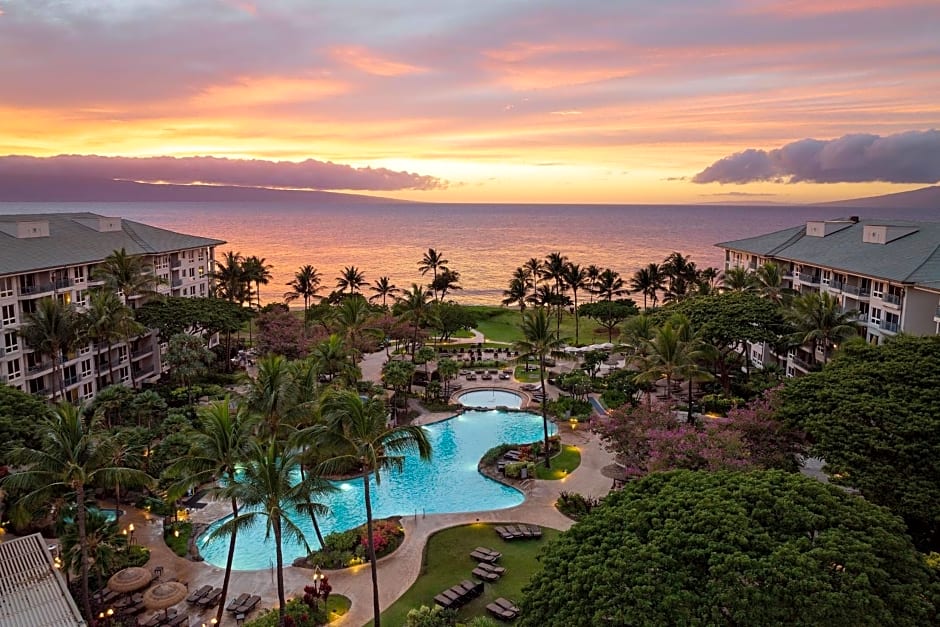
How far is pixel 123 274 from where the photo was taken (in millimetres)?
47594

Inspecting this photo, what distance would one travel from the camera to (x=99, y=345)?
45.2 metres

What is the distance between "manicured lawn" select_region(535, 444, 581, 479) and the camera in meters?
35.8

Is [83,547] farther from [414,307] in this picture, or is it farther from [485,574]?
[414,307]

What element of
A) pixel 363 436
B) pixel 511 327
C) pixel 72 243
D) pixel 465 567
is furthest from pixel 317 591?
pixel 511 327

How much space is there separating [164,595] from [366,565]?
7899 millimetres

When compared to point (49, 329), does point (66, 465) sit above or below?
below

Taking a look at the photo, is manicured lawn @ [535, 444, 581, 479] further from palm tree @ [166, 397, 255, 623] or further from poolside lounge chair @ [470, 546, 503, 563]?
palm tree @ [166, 397, 255, 623]

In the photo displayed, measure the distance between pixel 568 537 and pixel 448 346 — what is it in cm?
5036

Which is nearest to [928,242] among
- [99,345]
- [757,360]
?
[757,360]

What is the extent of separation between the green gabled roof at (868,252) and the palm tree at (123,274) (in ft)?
181

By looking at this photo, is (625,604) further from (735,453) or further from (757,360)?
(757,360)

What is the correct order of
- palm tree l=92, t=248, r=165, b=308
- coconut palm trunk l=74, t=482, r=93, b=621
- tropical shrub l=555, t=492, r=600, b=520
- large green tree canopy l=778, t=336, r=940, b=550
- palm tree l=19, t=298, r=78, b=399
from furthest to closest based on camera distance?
palm tree l=92, t=248, r=165, b=308, palm tree l=19, t=298, r=78, b=399, tropical shrub l=555, t=492, r=600, b=520, large green tree canopy l=778, t=336, r=940, b=550, coconut palm trunk l=74, t=482, r=93, b=621

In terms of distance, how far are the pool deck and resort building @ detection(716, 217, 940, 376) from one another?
22.2 meters

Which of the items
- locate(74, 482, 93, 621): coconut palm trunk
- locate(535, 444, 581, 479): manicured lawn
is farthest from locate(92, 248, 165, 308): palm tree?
locate(535, 444, 581, 479): manicured lawn
